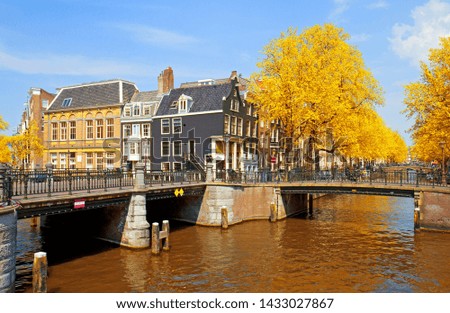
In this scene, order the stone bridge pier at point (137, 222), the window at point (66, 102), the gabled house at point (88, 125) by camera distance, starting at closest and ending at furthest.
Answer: the stone bridge pier at point (137, 222)
the gabled house at point (88, 125)
the window at point (66, 102)

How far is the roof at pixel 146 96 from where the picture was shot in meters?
47.0

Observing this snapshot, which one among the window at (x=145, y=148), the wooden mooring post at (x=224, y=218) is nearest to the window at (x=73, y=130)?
the window at (x=145, y=148)

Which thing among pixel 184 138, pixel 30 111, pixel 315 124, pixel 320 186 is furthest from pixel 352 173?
pixel 30 111

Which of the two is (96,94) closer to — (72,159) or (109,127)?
(109,127)

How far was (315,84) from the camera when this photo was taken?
108 ft

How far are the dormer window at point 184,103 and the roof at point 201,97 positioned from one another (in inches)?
17.4

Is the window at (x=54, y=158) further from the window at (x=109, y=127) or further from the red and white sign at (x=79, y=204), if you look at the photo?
the red and white sign at (x=79, y=204)

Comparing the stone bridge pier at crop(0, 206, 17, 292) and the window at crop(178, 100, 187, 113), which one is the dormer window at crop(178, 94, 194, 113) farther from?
the stone bridge pier at crop(0, 206, 17, 292)

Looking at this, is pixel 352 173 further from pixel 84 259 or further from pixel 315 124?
pixel 84 259

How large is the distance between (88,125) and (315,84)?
32.1 meters

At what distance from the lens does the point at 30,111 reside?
6128 cm
